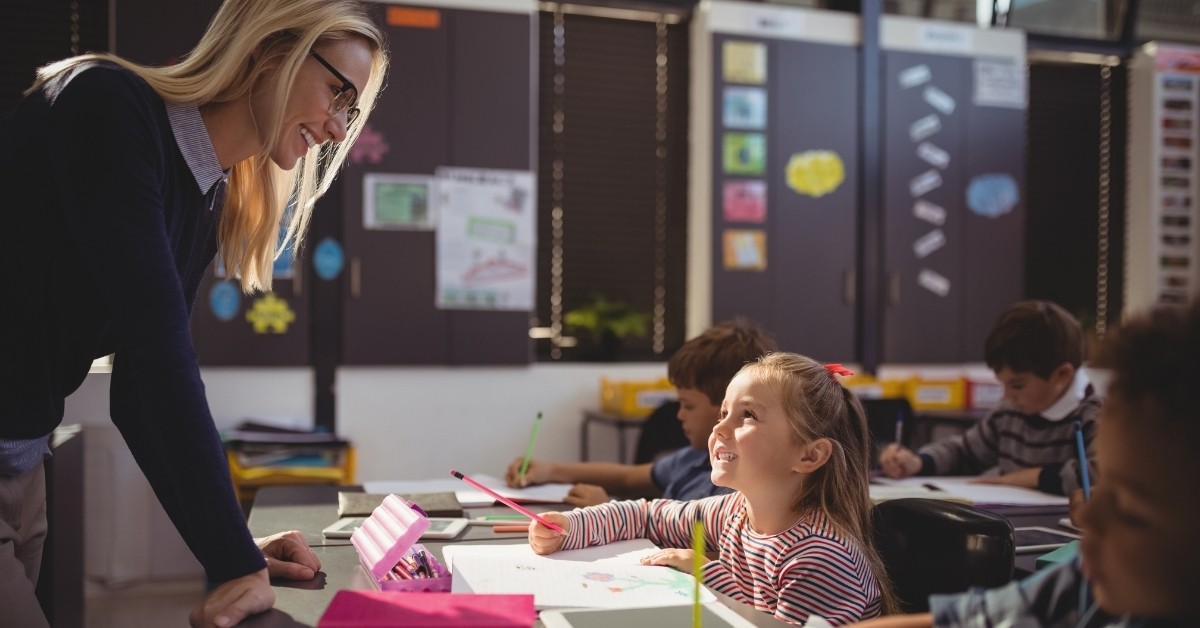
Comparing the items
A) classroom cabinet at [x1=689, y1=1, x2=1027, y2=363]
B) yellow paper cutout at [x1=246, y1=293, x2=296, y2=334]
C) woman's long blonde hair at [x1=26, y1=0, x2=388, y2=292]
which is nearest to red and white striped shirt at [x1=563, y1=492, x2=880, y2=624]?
woman's long blonde hair at [x1=26, y1=0, x2=388, y2=292]

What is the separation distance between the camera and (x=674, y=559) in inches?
53.3

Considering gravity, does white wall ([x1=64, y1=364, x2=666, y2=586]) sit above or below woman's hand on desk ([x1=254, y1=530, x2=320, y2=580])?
below

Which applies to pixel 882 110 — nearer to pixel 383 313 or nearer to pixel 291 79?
pixel 383 313

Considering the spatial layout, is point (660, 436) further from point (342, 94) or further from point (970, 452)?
point (342, 94)

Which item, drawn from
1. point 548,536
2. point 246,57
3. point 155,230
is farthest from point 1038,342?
point 155,230

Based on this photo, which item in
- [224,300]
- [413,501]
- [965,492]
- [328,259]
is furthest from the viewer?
[328,259]

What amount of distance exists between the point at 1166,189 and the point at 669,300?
2780mm

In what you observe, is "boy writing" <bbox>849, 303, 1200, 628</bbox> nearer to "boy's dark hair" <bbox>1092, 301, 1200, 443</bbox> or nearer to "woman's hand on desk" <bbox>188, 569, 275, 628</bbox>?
"boy's dark hair" <bbox>1092, 301, 1200, 443</bbox>

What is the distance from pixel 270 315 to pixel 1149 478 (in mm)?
3640

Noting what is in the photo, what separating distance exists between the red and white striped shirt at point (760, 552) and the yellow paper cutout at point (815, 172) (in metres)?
3.15

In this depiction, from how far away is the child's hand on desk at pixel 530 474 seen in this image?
7.03 ft

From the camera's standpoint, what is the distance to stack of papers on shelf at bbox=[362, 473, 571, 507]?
1.95m

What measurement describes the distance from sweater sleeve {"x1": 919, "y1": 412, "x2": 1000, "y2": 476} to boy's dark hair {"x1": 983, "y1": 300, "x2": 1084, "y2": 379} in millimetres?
279

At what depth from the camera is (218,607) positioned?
1010 millimetres
